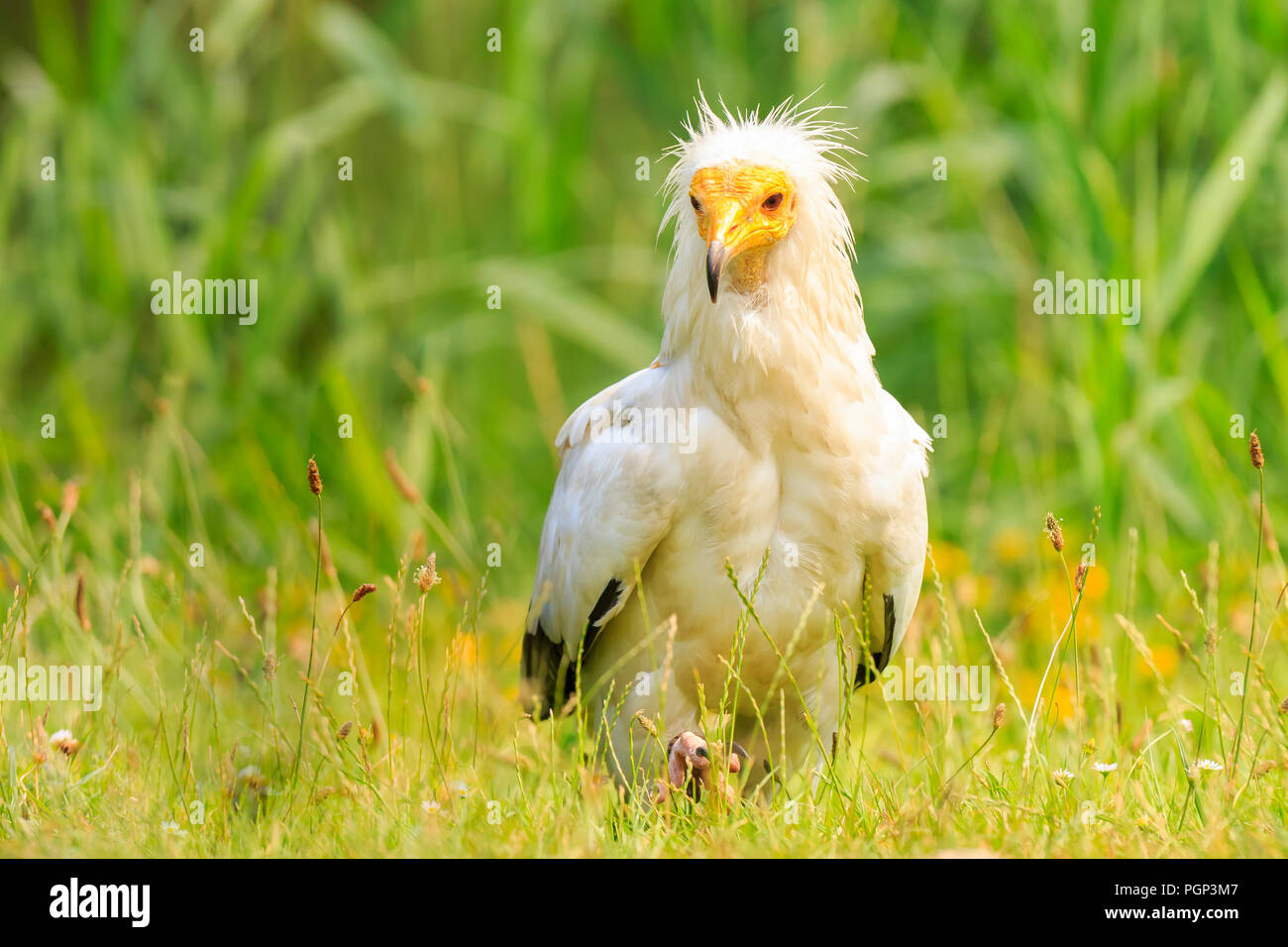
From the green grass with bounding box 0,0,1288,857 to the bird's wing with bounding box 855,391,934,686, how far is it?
0.93 metres

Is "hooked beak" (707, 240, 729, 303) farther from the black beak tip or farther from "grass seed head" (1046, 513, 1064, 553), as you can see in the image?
"grass seed head" (1046, 513, 1064, 553)

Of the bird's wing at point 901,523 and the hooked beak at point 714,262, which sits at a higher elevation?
the hooked beak at point 714,262

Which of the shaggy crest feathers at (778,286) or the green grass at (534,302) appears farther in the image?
the green grass at (534,302)

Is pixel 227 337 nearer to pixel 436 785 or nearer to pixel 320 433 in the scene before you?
pixel 320 433

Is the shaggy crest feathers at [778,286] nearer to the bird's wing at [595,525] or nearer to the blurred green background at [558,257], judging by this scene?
the bird's wing at [595,525]

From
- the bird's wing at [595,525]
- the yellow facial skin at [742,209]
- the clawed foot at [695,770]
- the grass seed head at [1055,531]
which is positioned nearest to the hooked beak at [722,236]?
the yellow facial skin at [742,209]

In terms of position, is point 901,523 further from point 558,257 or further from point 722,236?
point 558,257

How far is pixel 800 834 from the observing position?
3244 mm

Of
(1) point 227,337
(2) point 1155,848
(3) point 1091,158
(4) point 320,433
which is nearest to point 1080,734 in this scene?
(2) point 1155,848

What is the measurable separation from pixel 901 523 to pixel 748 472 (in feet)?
1.50

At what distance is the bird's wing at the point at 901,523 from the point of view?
3.81 meters

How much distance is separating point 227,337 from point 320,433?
0.64 meters

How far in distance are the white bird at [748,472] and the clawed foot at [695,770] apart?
1cm
